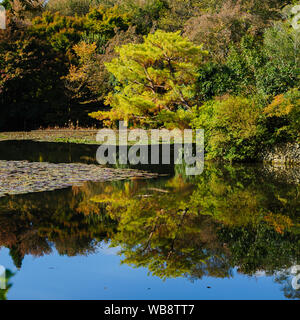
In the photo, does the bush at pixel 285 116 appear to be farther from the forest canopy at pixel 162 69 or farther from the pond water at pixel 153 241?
the pond water at pixel 153 241

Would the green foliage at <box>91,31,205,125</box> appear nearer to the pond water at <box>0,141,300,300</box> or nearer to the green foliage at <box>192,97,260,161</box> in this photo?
the green foliage at <box>192,97,260,161</box>

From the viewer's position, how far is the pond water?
3.81m

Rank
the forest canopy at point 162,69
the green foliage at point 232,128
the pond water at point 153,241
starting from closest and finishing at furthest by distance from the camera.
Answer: the pond water at point 153,241 → the green foliage at point 232,128 → the forest canopy at point 162,69

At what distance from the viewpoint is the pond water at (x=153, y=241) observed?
381 centimetres

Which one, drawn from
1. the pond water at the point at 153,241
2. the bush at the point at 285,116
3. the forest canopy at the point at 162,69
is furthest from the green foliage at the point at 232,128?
the pond water at the point at 153,241

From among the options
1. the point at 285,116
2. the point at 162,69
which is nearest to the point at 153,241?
the point at 285,116

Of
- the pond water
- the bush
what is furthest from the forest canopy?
the pond water

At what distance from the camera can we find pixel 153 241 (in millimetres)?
5070

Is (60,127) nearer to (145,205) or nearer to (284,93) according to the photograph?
(284,93)

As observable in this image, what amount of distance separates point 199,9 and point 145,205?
2523cm

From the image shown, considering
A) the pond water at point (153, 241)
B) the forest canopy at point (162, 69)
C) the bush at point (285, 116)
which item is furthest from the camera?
the forest canopy at point (162, 69)

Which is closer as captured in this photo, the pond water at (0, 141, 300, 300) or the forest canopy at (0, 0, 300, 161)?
the pond water at (0, 141, 300, 300)
